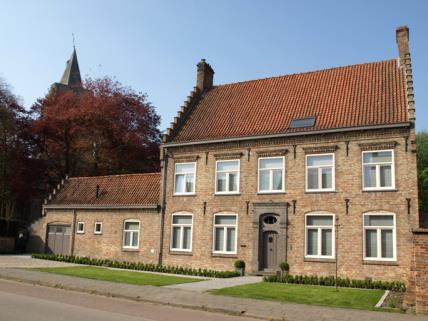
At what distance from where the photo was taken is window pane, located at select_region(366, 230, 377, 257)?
20422 millimetres

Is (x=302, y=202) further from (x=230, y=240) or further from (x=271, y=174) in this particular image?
(x=230, y=240)

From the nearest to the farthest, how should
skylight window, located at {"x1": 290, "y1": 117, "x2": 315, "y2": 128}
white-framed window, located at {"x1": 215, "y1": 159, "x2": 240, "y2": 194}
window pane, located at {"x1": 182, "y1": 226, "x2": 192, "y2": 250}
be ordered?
1. skylight window, located at {"x1": 290, "y1": 117, "x2": 315, "y2": 128}
2. white-framed window, located at {"x1": 215, "y1": 159, "x2": 240, "y2": 194}
3. window pane, located at {"x1": 182, "y1": 226, "x2": 192, "y2": 250}

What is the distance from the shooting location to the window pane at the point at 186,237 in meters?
25.5

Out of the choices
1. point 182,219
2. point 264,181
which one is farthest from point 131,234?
point 264,181

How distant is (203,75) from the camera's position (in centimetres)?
3048

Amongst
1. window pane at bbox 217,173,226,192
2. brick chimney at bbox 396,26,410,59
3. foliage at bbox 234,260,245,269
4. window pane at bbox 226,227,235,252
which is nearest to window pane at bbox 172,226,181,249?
window pane at bbox 226,227,235,252

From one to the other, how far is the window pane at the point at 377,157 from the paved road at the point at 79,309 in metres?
12.4

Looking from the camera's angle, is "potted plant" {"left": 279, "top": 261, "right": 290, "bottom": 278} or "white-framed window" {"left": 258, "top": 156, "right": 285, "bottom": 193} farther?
"white-framed window" {"left": 258, "top": 156, "right": 285, "bottom": 193}

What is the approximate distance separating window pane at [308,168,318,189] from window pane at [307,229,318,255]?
2209 millimetres

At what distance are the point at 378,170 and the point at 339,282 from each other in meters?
5.53

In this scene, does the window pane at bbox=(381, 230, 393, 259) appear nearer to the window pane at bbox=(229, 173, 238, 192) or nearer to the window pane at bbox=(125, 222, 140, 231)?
the window pane at bbox=(229, 173, 238, 192)

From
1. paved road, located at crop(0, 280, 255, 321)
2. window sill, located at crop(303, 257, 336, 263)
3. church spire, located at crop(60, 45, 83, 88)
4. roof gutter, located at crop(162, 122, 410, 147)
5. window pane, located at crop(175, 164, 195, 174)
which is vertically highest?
church spire, located at crop(60, 45, 83, 88)

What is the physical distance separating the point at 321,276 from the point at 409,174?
625cm

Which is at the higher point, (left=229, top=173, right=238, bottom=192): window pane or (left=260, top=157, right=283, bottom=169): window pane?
(left=260, top=157, right=283, bottom=169): window pane
